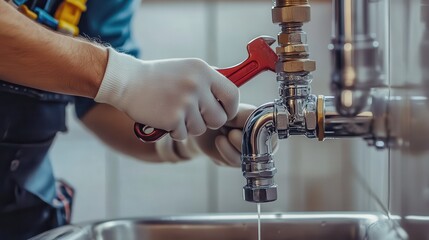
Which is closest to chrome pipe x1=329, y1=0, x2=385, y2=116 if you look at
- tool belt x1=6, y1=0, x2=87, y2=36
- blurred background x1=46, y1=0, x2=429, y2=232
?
tool belt x1=6, y1=0, x2=87, y2=36

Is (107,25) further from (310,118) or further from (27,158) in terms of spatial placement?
(310,118)

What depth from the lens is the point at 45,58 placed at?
60 cm

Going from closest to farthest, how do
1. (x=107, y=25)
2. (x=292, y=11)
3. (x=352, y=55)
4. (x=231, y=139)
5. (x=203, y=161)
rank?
(x=352, y=55), (x=292, y=11), (x=231, y=139), (x=107, y=25), (x=203, y=161)

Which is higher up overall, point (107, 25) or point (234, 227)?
point (107, 25)

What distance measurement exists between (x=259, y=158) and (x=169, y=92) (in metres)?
0.09

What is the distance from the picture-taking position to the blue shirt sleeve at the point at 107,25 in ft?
2.90

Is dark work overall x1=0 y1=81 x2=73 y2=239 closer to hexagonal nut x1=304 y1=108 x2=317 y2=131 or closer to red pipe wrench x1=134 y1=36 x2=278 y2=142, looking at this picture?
red pipe wrench x1=134 y1=36 x2=278 y2=142

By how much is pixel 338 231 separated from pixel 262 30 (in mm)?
950

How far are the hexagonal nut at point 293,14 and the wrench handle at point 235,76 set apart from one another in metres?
0.05

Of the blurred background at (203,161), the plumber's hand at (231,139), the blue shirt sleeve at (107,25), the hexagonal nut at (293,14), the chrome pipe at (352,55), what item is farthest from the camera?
the blurred background at (203,161)

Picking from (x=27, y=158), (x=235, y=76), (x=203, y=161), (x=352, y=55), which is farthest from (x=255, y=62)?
(x=203, y=161)

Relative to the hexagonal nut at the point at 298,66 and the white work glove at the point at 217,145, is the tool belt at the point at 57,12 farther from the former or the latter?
the hexagonal nut at the point at 298,66

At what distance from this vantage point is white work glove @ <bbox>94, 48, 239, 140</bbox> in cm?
61

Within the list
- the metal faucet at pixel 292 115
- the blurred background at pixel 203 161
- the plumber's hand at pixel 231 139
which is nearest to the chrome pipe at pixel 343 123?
the metal faucet at pixel 292 115
